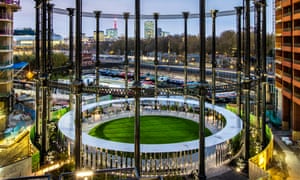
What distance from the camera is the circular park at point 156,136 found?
12.0 meters

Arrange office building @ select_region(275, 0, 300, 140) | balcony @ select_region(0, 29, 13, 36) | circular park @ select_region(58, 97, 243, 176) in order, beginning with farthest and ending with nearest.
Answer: balcony @ select_region(0, 29, 13, 36) < office building @ select_region(275, 0, 300, 140) < circular park @ select_region(58, 97, 243, 176)

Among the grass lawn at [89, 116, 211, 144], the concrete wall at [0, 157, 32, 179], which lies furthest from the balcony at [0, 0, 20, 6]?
the concrete wall at [0, 157, 32, 179]

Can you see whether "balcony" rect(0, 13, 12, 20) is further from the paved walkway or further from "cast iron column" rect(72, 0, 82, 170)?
the paved walkway

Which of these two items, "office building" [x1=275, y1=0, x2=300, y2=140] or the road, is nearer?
the road

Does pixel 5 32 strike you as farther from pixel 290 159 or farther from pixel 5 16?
pixel 290 159

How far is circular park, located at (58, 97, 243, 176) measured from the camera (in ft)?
39.3

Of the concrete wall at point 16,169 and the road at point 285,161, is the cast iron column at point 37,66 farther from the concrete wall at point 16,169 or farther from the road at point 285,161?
the road at point 285,161

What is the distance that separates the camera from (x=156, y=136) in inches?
633

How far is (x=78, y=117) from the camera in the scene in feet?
34.6

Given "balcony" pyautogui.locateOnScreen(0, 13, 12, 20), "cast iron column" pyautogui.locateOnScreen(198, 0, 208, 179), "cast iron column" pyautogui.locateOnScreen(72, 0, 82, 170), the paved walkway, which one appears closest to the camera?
"cast iron column" pyautogui.locateOnScreen(72, 0, 82, 170)

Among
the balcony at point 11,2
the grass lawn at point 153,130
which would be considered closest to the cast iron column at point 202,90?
the grass lawn at point 153,130

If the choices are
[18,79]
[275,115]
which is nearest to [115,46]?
[18,79]

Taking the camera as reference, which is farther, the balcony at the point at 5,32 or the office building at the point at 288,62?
the balcony at the point at 5,32

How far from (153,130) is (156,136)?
1.24m
